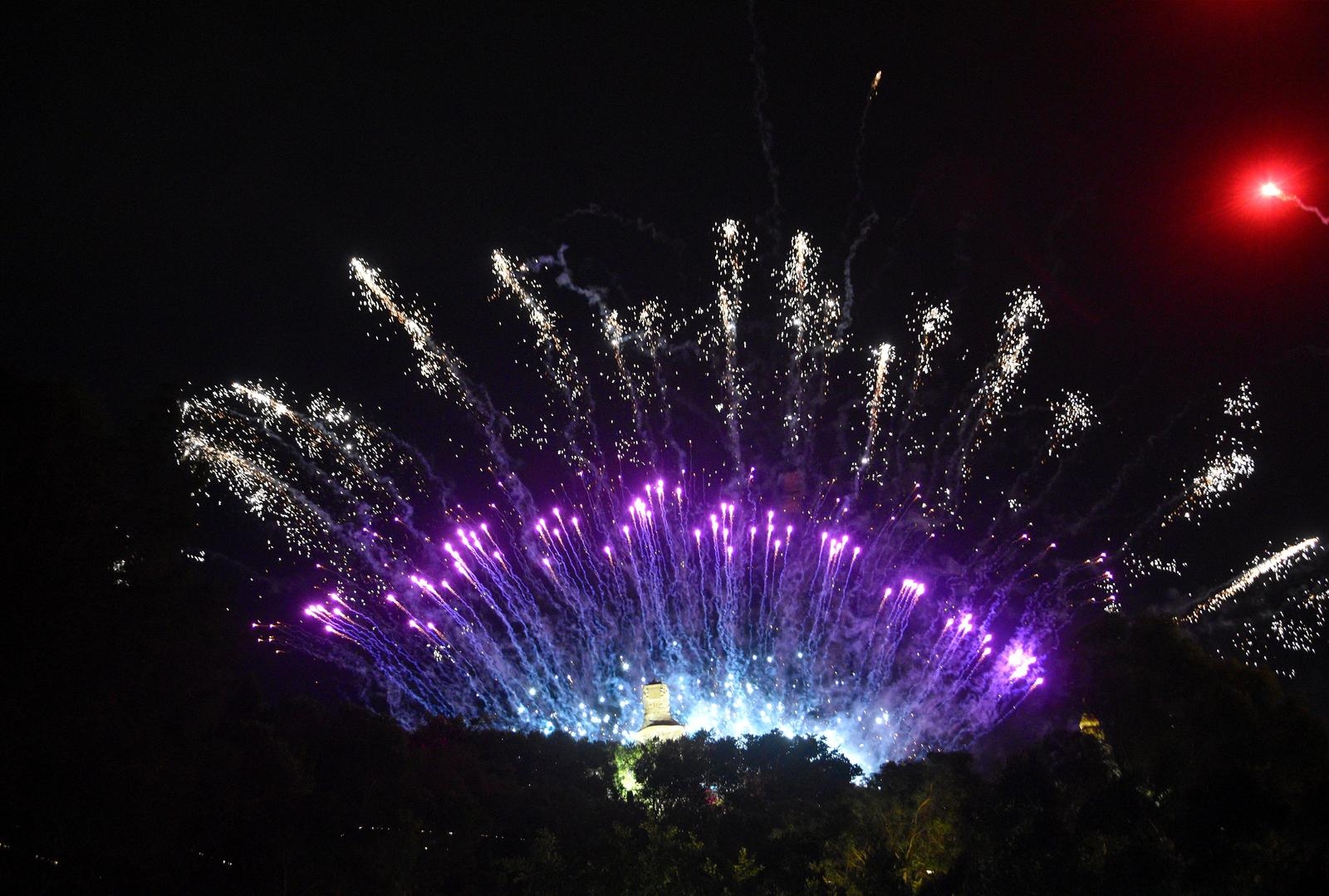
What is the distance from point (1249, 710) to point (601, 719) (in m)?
26.9

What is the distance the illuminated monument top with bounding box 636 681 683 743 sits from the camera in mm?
38625

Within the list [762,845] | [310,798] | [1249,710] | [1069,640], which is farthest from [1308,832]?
[310,798]

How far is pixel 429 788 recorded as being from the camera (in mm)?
22422

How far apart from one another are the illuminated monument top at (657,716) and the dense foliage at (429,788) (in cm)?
1225

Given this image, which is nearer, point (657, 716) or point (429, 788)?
point (429, 788)

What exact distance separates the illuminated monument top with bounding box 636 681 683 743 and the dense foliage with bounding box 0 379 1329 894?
12.2 metres

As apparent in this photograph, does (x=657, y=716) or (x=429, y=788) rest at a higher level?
(x=657, y=716)

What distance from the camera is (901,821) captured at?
2275cm

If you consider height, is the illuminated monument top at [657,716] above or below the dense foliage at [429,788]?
above

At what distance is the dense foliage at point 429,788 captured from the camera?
15.5 metres

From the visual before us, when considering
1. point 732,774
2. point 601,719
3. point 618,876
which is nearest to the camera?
point 618,876

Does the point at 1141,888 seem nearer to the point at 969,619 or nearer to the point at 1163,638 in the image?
the point at 1163,638

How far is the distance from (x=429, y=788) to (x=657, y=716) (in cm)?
1856

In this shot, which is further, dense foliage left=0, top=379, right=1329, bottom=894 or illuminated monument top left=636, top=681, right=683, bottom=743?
illuminated monument top left=636, top=681, right=683, bottom=743
